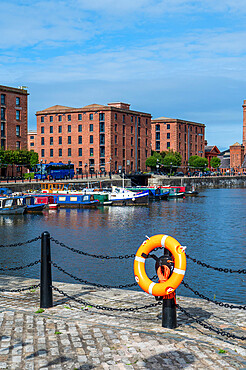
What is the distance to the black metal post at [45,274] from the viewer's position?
10211 mm

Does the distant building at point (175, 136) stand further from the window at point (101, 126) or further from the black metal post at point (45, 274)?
the black metal post at point (45, 274)

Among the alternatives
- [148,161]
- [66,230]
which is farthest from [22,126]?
[66,230]

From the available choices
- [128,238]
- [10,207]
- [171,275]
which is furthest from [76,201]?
[171,275]

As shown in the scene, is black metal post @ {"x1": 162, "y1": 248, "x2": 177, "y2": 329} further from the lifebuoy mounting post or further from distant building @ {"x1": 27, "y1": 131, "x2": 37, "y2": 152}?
distant building @ {"x1": 27, "y1": 131, "x2": 37, "y2": 152}

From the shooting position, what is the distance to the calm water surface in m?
20.7

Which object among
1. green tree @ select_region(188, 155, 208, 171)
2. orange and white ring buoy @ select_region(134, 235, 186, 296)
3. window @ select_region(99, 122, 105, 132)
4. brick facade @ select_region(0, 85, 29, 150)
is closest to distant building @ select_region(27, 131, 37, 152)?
window @ select_region(99, 122, 105, 132)

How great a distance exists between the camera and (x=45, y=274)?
10.3m

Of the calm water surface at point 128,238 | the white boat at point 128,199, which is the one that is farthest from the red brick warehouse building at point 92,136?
the calm water surface at point 128,238

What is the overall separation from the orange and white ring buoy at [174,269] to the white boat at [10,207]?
4320 centimetres

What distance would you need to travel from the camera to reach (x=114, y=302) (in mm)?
11078

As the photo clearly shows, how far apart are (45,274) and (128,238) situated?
24.4m

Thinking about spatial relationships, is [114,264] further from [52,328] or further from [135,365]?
[135,365]

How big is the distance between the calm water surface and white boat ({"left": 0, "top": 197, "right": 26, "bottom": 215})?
1.09 m

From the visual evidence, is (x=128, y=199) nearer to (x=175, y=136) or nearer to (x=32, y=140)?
(x=175, y=136)
